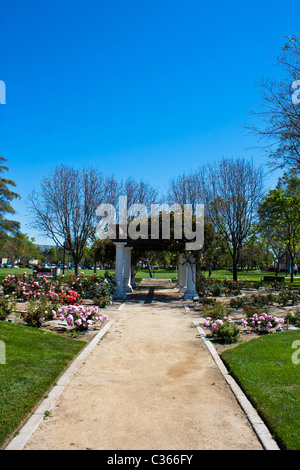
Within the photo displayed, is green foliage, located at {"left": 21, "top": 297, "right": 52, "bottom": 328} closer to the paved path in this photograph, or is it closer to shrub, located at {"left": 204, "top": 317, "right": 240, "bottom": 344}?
the paved path

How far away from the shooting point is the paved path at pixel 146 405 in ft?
13.1

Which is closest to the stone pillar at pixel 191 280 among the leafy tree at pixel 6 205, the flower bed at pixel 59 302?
the flower bed at pixel 59 302

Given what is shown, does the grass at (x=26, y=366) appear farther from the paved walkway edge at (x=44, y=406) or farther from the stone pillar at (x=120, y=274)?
the stone pillar at (x=120, y=274)

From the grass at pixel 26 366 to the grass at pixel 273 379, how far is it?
321 cm

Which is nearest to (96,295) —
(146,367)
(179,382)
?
(146,367)

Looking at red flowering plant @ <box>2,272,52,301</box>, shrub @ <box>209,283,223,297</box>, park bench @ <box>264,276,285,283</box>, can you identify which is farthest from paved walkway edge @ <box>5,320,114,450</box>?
park bench @ <box>264,276,285,283</box>

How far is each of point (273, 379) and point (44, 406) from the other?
3.75 m

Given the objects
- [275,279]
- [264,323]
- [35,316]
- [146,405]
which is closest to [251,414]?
[146,405]

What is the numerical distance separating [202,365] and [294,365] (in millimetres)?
1765

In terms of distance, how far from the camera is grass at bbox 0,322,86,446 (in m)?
4.51

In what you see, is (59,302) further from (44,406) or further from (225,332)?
(44,406)

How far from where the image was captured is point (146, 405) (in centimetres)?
505

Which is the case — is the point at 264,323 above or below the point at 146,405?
above
